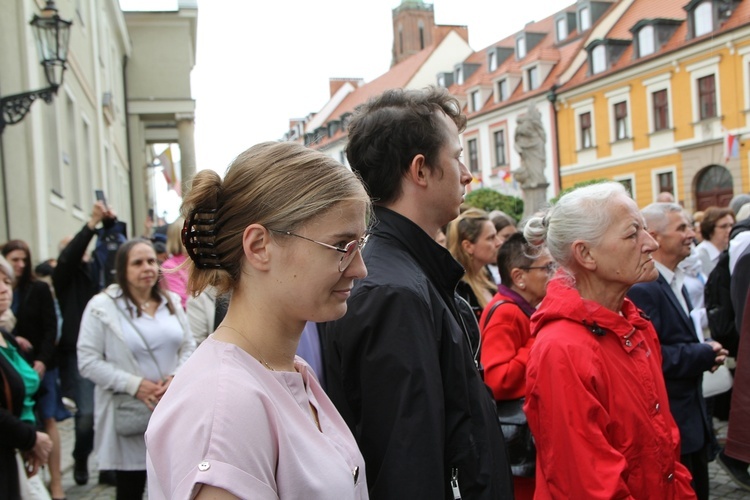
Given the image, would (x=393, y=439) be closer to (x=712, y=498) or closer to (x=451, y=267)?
(x=451, y=267)

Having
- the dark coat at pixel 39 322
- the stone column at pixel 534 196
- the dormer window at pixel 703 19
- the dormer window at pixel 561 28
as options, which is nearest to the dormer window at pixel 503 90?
→ the dormer window at pixel 561 28

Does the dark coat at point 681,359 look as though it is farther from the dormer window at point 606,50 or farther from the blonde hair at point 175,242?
the dormer window at point 606,50

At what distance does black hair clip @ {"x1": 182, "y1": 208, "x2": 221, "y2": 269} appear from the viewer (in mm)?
1706

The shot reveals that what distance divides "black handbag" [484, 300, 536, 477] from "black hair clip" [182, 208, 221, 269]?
186cm

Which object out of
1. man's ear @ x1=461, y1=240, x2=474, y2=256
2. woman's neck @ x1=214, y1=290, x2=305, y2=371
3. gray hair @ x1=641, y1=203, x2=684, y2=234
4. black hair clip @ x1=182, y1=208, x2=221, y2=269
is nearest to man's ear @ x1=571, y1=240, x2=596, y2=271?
woman's neck @ x1=214, y1=290, x2=305, y2=371

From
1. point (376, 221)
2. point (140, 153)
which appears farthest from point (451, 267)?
point (140, 153)

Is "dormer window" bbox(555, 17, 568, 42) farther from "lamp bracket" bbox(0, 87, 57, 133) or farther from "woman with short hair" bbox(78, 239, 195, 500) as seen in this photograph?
"woman with short hair" bbox(78, 239, 195, 500)

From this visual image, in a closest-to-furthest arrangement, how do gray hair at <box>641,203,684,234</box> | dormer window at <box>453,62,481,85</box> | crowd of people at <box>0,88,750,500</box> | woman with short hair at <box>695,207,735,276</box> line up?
crowd of people at <box>0,88,750,500</box>, gray hair at <box>641,203,684,234</box>, woman with short hair at <box>695,207,735,276</box>, dormer window at <box>453,62,481,85</box>

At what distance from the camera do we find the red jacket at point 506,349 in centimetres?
350

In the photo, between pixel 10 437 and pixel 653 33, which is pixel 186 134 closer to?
pixel 653 33

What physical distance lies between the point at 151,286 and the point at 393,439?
10.3ft

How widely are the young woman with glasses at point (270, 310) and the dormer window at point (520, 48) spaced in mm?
47868

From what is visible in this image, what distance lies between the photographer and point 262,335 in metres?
1.66

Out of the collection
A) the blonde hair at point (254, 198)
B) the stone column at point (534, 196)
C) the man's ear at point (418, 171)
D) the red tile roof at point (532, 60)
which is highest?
the red tile roof at point (532, 60)
